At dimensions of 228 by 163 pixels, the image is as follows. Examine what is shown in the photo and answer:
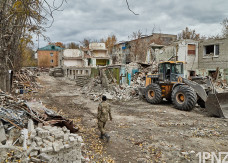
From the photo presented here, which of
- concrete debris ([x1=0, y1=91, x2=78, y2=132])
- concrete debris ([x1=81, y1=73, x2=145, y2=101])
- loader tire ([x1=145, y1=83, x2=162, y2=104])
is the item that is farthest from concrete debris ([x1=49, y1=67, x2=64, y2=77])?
concrete debris ([x1=0, y1=91, x2=78, y2=132])

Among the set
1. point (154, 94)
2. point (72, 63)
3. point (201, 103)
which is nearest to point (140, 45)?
point (72, 63)

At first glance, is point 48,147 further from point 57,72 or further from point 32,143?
point 57,72

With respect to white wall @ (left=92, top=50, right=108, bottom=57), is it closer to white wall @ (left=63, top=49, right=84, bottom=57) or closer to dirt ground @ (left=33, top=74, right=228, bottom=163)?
white wall @ (left=63, top=49, right=84, bottom=57)

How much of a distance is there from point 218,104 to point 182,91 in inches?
68.9

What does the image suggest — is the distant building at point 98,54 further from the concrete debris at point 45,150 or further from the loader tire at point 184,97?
the concrete debris at point 45,150

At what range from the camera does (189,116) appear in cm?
831

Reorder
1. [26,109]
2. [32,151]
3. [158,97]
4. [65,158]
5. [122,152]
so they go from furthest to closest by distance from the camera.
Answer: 1. [158,97]
2. [26,109]
3. [122,152]
4. [65,158]
5. [32,151]

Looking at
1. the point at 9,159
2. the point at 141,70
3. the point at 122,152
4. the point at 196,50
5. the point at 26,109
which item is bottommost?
the point at 122,152

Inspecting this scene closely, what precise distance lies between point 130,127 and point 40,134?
3.56m

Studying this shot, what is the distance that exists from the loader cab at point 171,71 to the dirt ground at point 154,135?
197cm

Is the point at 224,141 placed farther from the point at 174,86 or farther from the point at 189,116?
the point at 174,86

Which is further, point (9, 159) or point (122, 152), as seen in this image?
point (122, 152)

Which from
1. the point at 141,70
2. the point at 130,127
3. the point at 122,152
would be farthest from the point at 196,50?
the point at 122,152

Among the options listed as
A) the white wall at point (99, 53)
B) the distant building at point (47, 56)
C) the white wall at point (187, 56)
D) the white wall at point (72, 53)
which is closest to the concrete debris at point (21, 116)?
the white wall at point (187, 56)
